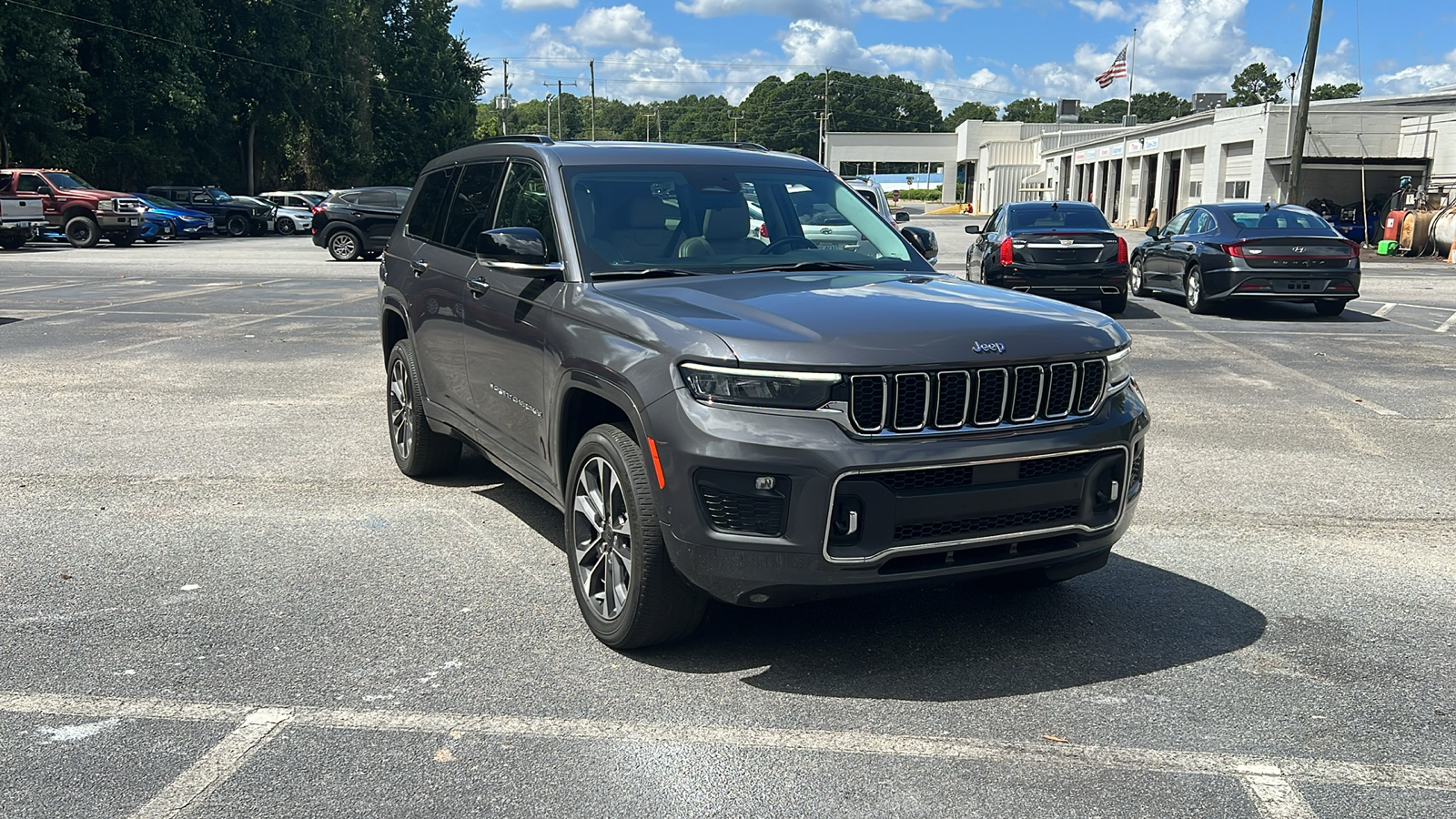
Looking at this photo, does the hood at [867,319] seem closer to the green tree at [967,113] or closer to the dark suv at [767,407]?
the dark suv at [767,407]

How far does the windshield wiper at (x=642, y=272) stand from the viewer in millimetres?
4844

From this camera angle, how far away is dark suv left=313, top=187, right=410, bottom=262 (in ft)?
92.1

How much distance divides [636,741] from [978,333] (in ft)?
5.47

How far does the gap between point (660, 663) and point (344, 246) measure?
84.6 feet

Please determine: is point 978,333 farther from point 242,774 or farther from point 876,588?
point 242,774

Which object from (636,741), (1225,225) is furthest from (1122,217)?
(636,741)

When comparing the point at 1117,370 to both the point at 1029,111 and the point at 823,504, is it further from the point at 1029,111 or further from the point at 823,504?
the point at 1029,111

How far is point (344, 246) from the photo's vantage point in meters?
28.3

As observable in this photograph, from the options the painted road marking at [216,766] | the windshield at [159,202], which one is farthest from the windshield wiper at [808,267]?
the windshield at [159,202]

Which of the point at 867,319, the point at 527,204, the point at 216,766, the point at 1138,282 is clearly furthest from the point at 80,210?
the point at 867,319

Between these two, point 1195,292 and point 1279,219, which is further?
point 1195,292

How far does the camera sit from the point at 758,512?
3854 mm

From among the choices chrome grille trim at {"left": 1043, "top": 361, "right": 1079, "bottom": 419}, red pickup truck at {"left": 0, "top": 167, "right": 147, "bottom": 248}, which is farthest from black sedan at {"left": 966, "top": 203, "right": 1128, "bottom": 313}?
red pickup truck at {"left": 0, "top": 167, "right": 147, "bottom": 248}

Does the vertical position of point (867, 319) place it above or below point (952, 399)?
above
